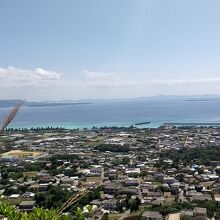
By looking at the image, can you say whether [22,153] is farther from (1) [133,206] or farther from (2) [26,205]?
(1) [133,206]

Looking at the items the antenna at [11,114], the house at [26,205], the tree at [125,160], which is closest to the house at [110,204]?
the house at [26,205]

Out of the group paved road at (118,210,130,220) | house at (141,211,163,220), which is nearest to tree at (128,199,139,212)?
paved road at (118,210,130,220)

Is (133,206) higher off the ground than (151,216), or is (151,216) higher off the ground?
(151,216)

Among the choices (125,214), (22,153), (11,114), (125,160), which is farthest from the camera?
(22,153)

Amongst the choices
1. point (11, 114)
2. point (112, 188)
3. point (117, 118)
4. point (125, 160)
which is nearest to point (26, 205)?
point (112, 188)

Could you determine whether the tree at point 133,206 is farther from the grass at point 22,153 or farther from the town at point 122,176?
the grass at point 22,153

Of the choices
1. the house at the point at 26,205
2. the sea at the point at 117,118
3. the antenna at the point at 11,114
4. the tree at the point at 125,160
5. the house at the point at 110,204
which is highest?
the antenna at the point at 11,114

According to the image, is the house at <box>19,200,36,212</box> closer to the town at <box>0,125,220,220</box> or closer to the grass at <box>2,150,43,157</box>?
the town at <box>0,125,220,220</box>

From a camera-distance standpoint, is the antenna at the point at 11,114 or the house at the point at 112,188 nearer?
the antenna at the point at 11,114
